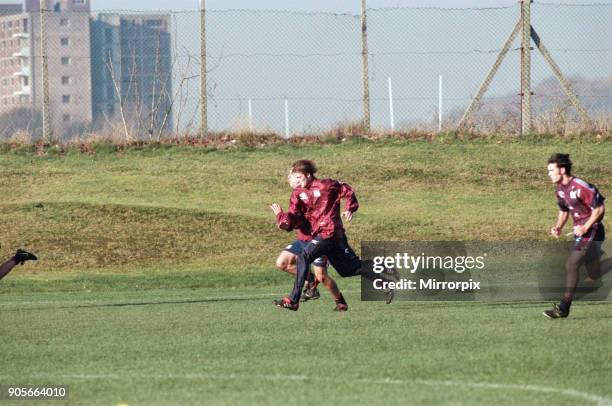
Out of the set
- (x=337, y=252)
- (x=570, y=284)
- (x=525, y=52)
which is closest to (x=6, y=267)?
(x=337, y=252)

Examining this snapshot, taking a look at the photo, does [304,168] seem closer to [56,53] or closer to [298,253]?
[298,253]

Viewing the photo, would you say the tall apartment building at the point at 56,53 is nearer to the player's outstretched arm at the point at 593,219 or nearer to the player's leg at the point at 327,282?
the player's leg at the point at 327,282

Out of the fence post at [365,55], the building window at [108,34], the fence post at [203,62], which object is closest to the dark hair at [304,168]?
the fence post at [365,55]

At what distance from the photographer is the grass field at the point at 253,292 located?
9477mm

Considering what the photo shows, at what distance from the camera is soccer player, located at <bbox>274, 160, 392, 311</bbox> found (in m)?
14.7

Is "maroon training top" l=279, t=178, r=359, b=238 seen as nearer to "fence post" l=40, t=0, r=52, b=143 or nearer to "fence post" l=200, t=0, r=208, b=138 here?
"fence post" l=200, t=0, r=208, b=138

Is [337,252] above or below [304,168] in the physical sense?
below

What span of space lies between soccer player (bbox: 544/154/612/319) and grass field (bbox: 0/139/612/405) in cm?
38

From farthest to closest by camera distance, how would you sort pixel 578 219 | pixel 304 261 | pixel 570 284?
pixel 304 261, pixel 578 219, pixel 570 284

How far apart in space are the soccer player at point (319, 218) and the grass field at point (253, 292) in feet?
1.77

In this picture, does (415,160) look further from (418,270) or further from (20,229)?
(418,270)

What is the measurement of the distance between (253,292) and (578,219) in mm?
6908

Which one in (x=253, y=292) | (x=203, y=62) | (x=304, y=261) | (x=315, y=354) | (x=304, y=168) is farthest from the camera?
(x=203, y=62)

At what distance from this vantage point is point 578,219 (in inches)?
549
